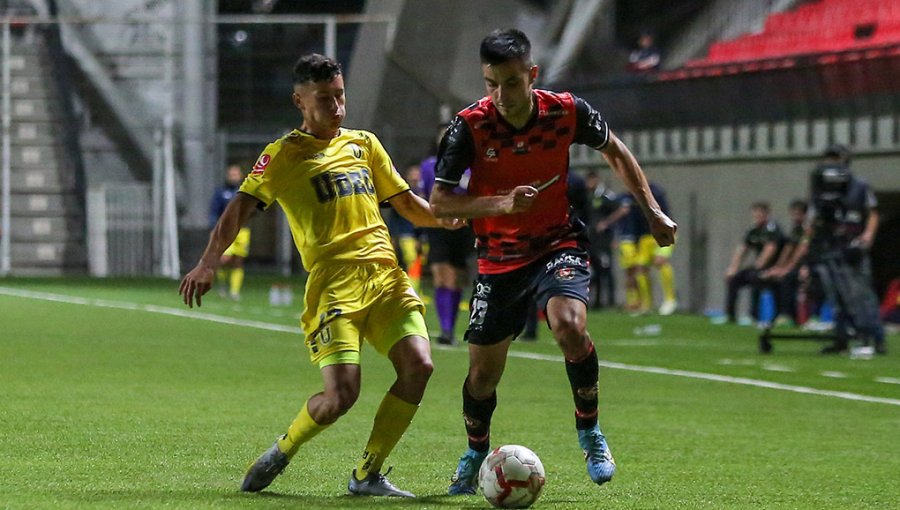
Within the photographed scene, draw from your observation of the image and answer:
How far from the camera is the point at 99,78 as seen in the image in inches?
1367

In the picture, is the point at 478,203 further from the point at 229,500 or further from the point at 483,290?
the point at 229,500

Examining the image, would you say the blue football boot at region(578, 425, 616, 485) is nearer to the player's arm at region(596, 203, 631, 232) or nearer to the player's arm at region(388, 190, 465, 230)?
the player's arm at region(388, 190, 465, 230)

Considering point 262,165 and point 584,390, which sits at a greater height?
point 262,165

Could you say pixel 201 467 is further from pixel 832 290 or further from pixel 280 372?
pixel 832 290

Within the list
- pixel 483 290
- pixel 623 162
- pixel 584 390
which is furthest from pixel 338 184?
pixel 584 390

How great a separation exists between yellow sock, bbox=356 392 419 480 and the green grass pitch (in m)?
0.21

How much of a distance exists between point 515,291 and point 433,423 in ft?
9.74

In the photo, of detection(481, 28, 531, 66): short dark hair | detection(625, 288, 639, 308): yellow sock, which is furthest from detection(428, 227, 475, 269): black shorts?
detection(481, 28, 531, 66): short dark hair

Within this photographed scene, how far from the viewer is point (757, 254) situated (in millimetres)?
24047

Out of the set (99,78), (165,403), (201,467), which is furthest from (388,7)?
(201,467)

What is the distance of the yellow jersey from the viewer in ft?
24.4

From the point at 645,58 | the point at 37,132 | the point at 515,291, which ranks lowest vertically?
the point at 515,291

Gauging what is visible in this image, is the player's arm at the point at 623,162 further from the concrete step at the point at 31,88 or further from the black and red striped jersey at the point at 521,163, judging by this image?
the concrete step at the point at 31,88

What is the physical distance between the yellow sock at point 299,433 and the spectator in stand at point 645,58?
2171cm
